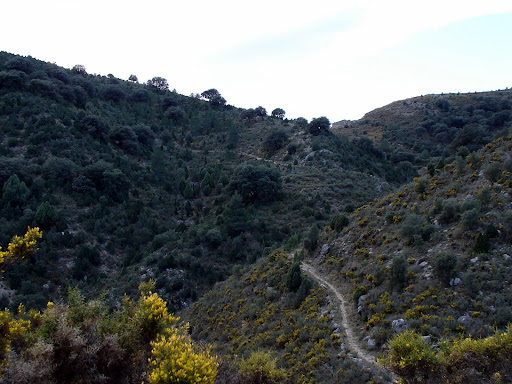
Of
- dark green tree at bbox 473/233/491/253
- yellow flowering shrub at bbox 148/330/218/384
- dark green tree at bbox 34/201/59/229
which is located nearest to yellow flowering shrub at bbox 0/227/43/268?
yellow flowering shrub at bbox 148/330/218/384

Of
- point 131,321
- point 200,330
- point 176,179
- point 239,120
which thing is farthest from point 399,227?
point 239,120

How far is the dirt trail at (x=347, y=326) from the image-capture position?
32.9 feet

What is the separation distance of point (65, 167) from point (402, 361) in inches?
1251

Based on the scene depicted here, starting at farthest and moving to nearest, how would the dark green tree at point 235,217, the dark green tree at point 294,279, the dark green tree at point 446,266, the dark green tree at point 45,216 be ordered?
the dark green tree at point 235,217 < the dark green tree at point 45,216 < the dark green tree at point 294,279 < the dark green tree at point 446,266

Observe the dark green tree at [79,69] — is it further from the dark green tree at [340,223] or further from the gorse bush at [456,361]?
the gorse bush at [456,361]

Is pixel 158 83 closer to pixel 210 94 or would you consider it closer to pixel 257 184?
pixel 210 94

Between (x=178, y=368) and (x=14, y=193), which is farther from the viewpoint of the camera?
(x=14, y=193)

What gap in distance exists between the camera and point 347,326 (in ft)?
40.4

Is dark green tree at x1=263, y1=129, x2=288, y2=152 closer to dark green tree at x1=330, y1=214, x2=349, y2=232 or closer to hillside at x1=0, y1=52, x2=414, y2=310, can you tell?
hillside at x1=0, y1=52, x2=414, y2=310

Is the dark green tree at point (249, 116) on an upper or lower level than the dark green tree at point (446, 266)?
upper

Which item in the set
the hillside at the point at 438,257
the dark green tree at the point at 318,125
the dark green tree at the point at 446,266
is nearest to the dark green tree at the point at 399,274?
the hillside at the point at 438,257

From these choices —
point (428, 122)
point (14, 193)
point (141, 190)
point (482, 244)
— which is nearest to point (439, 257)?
point (482, 244)

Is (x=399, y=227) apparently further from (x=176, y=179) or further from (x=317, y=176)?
(x=176, y=179)

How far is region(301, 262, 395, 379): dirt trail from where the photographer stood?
1004cm
